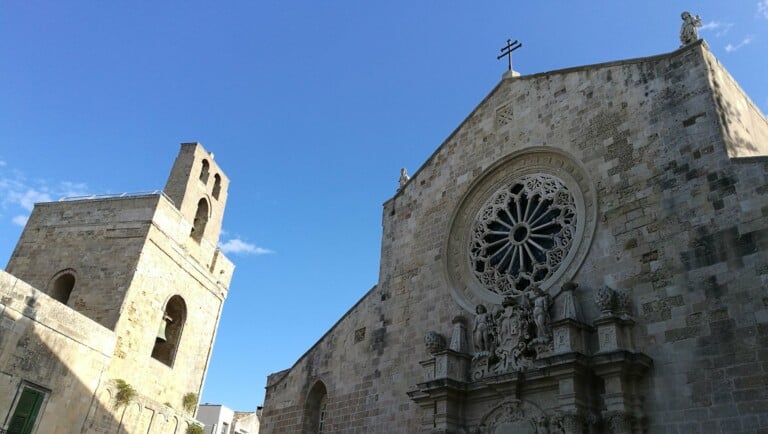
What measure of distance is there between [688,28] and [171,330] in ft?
56.2

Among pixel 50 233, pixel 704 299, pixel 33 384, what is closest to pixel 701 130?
pixel 704 299

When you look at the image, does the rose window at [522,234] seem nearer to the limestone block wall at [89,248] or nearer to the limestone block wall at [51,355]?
the limestone block wall at [51,355]

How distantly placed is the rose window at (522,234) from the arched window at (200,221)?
12143 mm

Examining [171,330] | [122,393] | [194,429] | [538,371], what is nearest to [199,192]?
[171,330]

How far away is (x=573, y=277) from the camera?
391 inches

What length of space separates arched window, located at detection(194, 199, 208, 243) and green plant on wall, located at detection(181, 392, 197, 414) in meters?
5.35

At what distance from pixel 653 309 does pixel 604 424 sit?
6.03 ft

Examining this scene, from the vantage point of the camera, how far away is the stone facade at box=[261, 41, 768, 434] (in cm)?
798

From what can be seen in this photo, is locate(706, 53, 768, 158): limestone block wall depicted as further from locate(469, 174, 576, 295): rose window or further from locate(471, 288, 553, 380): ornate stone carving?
locate(471, 288, 553, 380): ornate stone carving

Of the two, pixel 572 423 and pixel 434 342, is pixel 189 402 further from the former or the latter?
pixel 572 423

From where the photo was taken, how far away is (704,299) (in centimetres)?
810

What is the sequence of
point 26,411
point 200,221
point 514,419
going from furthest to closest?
1. point 200,221
2. point 26,411
3. point 514,419

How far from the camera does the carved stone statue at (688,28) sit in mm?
10148

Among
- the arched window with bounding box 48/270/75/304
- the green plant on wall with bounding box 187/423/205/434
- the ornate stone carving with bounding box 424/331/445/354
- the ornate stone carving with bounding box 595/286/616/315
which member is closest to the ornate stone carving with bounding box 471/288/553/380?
the ornate stone carving with bounding box 424/331/445/354
